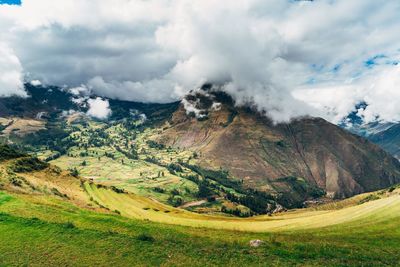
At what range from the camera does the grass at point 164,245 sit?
34.6 meters

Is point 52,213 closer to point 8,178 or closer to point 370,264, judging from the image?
point 8,178

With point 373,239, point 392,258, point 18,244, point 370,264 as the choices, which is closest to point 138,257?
point 18,244

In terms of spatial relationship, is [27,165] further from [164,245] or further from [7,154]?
[164,245]

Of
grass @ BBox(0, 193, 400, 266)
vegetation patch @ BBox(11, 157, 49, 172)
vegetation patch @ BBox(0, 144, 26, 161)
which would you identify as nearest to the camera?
grass @ BBox(0, 193, 400, 266)

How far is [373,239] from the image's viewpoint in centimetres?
4338

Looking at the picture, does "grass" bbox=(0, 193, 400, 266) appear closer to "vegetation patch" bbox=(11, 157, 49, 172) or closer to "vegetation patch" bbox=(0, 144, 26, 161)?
"vegetation patch" bbox=(11, 157, 49, 172)

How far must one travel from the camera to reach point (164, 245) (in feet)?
125

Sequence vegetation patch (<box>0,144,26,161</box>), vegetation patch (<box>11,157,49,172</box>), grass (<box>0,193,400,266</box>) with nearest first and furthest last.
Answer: grass (<box>0,193,400,266</box>) → vegetation patch (<box>11,157,49,172</box>) → vegetation patch (<box>0,144,26,161</box>)

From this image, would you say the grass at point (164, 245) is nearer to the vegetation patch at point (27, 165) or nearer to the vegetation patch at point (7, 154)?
the vegetation patch at point (27, 165)

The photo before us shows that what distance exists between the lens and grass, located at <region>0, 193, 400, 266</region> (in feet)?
114

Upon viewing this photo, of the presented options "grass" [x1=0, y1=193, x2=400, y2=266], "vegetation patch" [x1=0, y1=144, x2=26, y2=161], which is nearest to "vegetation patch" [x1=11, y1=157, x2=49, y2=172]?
"vegetation patch" [x1=0, y1=144, x2=26, y2=161]

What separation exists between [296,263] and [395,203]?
35224mm

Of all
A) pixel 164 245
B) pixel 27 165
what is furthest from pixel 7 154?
pixel 164 245

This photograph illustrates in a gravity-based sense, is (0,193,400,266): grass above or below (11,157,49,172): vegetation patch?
below
